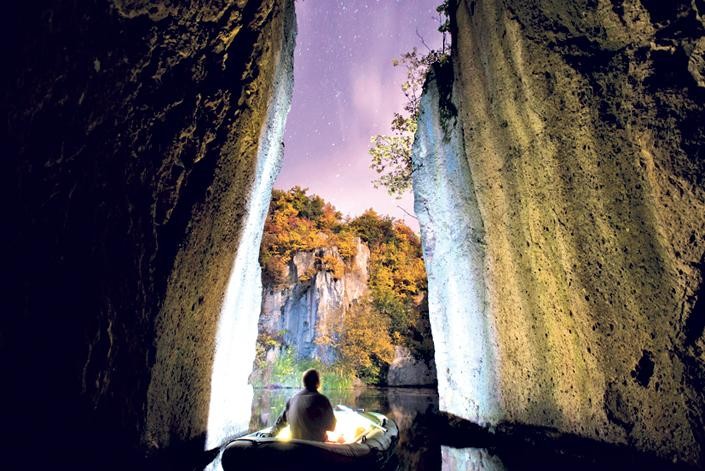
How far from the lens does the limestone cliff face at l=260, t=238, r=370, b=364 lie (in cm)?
2831

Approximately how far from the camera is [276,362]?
27.2 metres

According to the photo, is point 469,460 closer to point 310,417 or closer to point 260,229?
point 310,417

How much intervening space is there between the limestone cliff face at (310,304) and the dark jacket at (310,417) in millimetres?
23461

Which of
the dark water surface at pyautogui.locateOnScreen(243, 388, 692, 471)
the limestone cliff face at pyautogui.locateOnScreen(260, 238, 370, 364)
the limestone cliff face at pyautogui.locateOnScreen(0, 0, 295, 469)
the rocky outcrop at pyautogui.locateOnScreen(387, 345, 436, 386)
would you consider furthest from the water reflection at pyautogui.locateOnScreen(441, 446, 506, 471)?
the limestone cliff face at pyautogui.locateOnScreen(260, 238, 370, 364)

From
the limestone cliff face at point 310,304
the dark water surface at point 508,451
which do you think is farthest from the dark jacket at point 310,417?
the limestone cliff face at point 310,304

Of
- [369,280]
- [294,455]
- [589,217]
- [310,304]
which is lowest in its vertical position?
[294,455]

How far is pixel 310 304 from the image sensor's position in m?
29.4

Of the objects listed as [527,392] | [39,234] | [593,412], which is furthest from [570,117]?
[39,234]

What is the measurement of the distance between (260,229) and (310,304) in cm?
2097

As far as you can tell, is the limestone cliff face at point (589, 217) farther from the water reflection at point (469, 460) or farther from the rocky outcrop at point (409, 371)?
the rocky outcrop at point (409, 371)

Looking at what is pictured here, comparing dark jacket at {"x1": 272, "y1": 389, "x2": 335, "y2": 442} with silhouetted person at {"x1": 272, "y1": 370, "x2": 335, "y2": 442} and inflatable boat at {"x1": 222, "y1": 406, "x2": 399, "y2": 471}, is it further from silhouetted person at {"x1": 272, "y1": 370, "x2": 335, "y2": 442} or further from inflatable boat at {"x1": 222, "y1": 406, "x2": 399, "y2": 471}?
inflatable boat at {"x1": 222, "y1": 406, "x2": 399, "y2": 471}

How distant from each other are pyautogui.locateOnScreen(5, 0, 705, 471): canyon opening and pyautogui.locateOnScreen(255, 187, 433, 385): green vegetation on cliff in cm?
1857

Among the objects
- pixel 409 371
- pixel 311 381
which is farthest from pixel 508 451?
pixel 409 371

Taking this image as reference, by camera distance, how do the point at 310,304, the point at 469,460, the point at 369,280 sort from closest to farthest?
the point at 469,460 < the point at 310,304 < the point at 369,280
